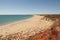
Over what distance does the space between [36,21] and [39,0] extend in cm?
46

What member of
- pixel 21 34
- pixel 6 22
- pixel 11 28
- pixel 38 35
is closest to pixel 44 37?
pixel 38 35

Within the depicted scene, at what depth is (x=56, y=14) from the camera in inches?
115

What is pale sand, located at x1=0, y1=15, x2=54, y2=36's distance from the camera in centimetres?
258

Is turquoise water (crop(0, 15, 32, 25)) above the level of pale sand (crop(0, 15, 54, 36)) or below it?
above

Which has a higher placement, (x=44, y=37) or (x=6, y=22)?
(x=6, y=22)

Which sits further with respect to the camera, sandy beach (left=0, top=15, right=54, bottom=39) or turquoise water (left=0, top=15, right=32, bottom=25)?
turquoise water (left=0, top=15, right=32, bottom=25)

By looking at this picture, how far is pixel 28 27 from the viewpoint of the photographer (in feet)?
9.07

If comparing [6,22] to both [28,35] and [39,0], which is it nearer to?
[28,35]

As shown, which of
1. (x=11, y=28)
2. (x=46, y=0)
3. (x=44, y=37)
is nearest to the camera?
(x=44, y=37)

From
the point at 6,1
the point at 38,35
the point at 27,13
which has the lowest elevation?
the point at 38,35

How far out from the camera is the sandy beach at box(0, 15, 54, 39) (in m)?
2.58

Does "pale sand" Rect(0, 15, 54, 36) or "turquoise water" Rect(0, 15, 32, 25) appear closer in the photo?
"pale sand" Rect(0, 15, 54, 36)

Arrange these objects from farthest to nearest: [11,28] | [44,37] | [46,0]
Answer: [46,0] < [11,28] < [44,37]

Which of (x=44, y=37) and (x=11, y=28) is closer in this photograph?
(x=44, y=37)
